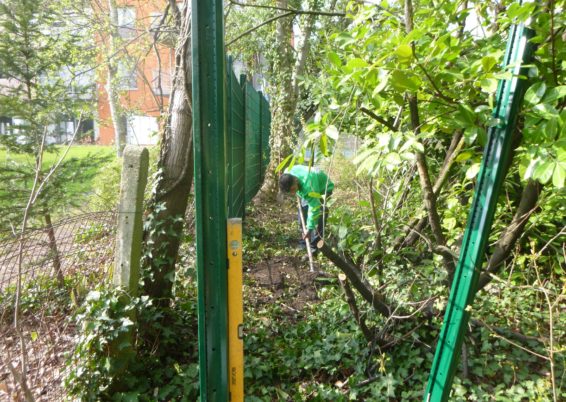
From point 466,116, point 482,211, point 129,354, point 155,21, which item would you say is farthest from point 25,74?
point 482,211

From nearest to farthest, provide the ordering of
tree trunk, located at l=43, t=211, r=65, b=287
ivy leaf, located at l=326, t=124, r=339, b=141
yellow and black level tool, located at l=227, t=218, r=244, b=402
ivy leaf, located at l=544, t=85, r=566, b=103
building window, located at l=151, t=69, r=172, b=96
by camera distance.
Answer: ivy leaf, located at l=544, t=85, r=566, b=103
ivy leaf, located at l=326, t=124, r=339, b=141
yellow and black level tool, located at l=227, t=218, r=244, b=402
tree trunk, located at l=43, t=211, r=65, b=287
building window, located at l=151, t=69, r=172, b=96

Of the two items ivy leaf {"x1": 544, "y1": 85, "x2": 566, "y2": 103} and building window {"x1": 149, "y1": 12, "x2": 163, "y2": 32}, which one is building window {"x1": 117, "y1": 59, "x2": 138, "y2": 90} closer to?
building window {"x1": 149, "y1": 12, "x2": 163, "y2": 32}

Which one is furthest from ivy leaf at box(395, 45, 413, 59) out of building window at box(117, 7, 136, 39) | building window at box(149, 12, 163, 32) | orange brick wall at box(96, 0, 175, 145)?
building window at box(117, 7, 136, 39)

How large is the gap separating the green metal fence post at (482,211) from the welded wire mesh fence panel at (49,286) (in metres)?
2.06

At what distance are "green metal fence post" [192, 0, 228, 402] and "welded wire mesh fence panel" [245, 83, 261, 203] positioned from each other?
5.84 m

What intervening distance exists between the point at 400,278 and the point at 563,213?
→ 1049mm

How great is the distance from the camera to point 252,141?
888 cm

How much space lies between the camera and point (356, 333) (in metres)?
2.93

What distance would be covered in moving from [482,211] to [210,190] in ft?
3.90

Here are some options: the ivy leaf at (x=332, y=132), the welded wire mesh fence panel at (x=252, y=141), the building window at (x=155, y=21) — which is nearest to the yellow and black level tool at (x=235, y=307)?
the ivy leaf at (x=332, y=132)

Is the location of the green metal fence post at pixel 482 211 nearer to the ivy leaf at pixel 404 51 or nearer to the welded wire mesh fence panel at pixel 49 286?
the ivy leaf at pixel 404 51

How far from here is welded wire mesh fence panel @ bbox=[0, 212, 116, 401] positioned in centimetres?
223

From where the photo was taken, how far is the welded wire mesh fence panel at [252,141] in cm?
781

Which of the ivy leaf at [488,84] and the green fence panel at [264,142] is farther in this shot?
the green fence panel at [264,142]
